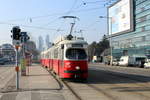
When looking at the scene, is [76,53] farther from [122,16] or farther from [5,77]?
[122,16]

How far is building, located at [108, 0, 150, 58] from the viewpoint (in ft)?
264

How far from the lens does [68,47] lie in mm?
21656

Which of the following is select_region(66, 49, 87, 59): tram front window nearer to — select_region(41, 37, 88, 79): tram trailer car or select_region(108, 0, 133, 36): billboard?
select_region(41, 37, 88, 79): tram trailer car

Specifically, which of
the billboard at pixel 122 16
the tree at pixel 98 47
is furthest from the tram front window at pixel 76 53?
the tree at pixel 98 47

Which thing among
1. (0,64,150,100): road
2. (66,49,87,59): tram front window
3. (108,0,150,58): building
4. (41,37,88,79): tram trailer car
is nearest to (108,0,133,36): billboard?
(108,0,150,58): building

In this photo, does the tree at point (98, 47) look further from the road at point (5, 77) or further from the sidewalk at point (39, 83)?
the sidewalk at point (39, 83)

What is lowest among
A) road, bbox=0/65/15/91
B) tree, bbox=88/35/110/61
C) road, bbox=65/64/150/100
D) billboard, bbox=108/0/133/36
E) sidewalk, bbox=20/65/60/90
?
road, bbox=0/65/15/91

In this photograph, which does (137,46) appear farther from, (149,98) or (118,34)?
(149,98)

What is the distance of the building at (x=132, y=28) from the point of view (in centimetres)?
8050

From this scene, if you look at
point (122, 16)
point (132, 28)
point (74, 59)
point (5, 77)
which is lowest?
point (5, 77)

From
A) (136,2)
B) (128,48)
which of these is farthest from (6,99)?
(128,48)

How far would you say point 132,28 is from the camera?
88.9 meters

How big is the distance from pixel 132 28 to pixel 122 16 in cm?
702

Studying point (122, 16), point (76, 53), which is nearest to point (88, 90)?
point (76, 53)
